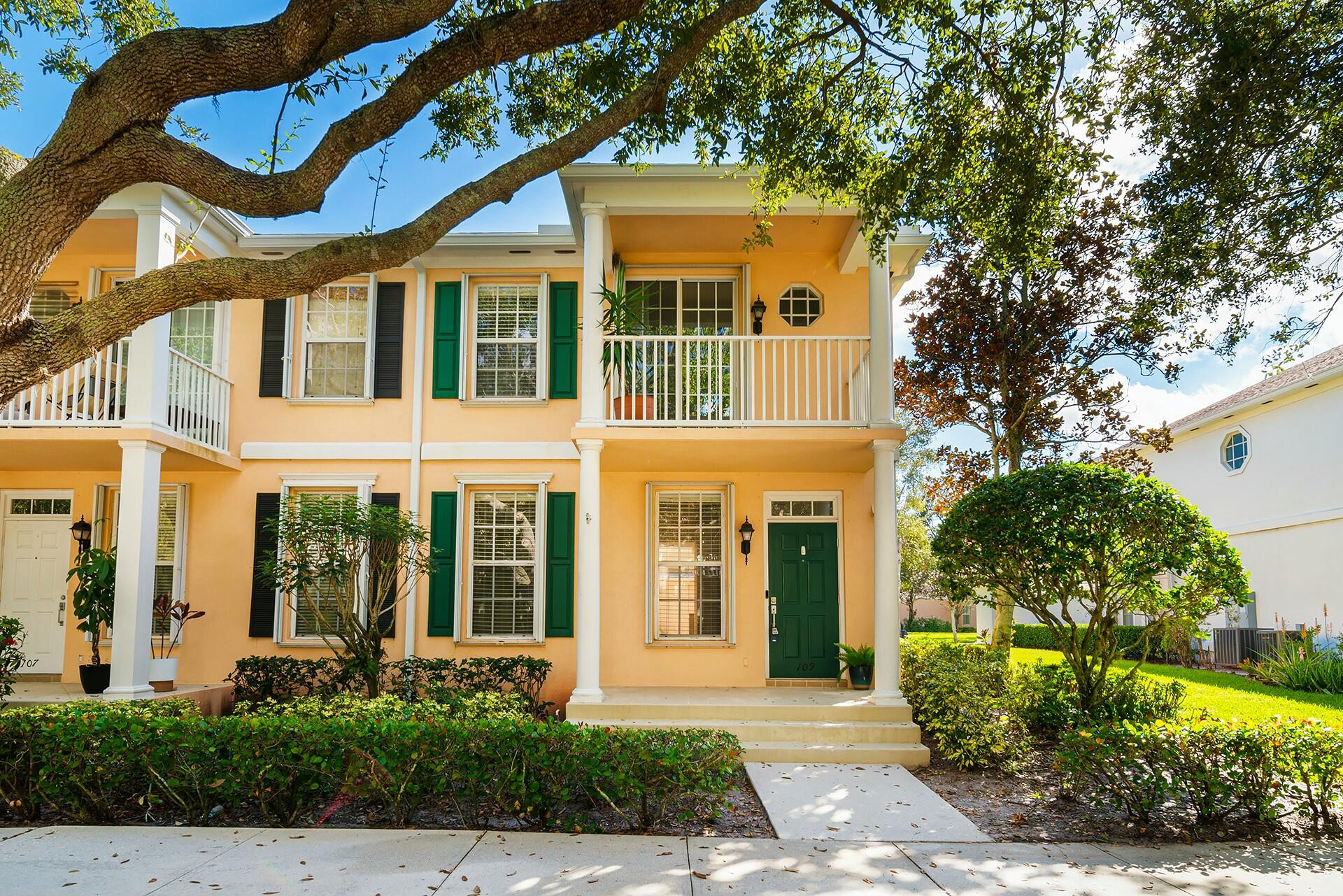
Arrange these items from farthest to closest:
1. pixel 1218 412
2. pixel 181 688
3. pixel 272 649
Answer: pixel 1218 412 → pixel 272 649 → pixel 181 688

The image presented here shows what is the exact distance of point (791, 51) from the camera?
801 centimetres

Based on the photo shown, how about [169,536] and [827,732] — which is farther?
[169,536]

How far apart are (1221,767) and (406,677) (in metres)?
7.80

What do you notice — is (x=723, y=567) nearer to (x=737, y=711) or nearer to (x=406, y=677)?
(x=737, y=711)

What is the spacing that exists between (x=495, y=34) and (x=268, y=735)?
16.0 ft

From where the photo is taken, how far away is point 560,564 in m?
10.8

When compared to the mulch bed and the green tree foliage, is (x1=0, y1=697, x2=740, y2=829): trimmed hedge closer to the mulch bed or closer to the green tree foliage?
the mulch bed

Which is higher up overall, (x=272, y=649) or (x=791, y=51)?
(x=791, y=51)

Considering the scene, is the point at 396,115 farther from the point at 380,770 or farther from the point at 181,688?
the point at 181,688

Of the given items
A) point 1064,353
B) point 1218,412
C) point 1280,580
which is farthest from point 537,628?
point 1218,412

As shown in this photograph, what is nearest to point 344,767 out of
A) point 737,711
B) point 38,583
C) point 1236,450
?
point 737,711

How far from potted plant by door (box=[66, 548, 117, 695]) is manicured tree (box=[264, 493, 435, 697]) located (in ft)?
5.46

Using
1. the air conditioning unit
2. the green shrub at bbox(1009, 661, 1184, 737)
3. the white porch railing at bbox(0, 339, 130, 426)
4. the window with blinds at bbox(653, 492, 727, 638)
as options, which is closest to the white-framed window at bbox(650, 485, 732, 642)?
the window with blinds at bbox(653, 492, 727, 638)

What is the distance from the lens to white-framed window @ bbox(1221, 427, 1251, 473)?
17.9m
